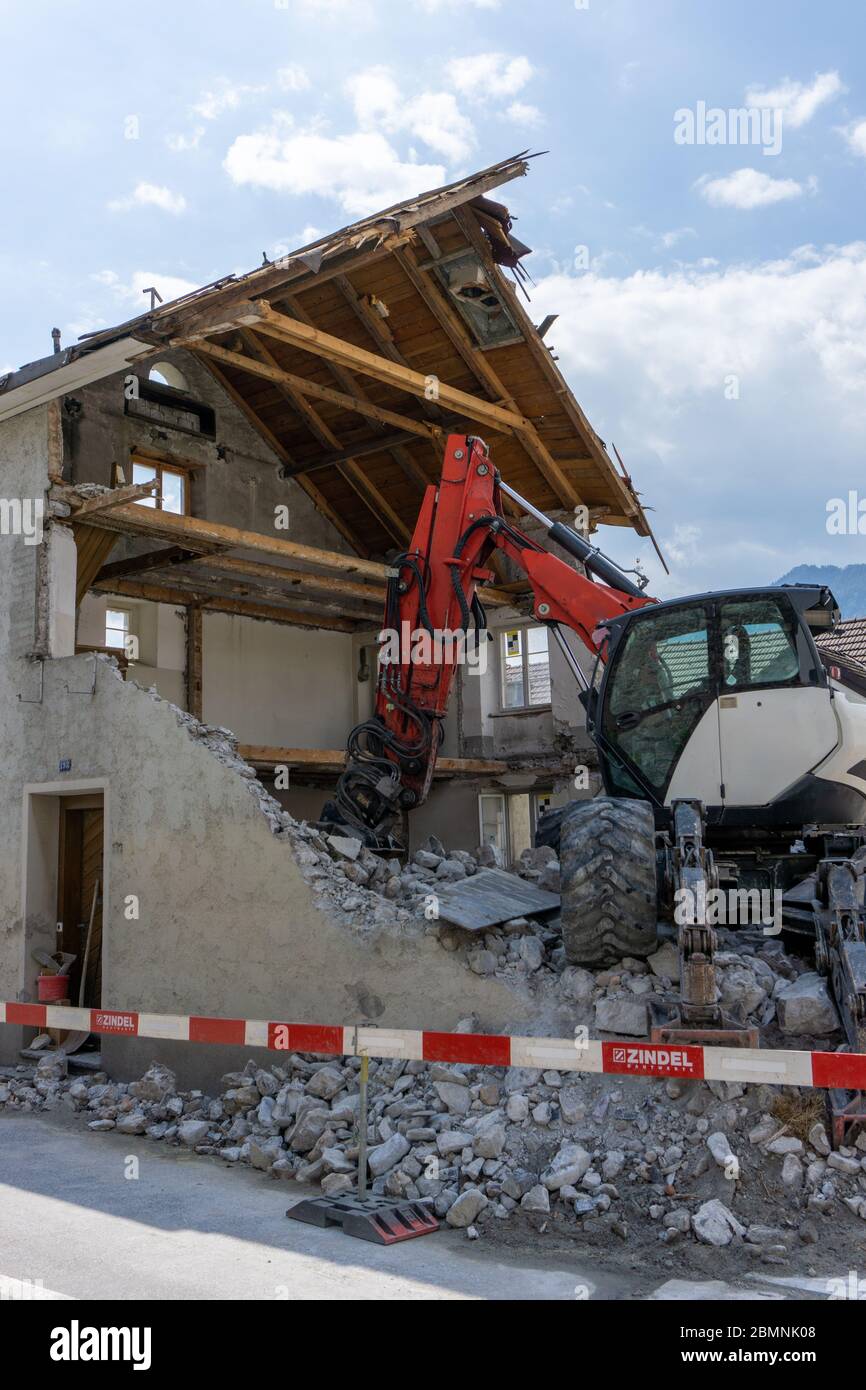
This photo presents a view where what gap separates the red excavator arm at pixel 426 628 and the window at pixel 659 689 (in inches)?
78.9

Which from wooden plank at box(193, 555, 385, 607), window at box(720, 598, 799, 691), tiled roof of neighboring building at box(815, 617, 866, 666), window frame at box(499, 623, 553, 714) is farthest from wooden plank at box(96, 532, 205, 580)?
tiled roof of neighboring building at box(815, 617, 866, 666)

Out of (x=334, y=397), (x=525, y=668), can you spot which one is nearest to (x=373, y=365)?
(x=334, y=397)

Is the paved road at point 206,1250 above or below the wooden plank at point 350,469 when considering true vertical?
below

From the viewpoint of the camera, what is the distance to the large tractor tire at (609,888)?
7.60m

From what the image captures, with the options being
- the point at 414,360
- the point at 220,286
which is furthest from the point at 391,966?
the point at 414,360

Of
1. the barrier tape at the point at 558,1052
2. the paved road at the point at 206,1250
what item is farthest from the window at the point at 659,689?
the paved road at the point at 206,1250

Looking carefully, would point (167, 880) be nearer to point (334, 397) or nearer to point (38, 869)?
point (38, 869)

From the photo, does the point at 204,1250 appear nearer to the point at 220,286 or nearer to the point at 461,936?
the point at 461,936

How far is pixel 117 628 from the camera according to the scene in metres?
16.7

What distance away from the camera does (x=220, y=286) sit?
12.0 meters

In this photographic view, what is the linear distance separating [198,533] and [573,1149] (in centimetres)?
886

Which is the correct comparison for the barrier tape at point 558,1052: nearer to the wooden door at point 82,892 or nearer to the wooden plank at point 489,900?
the wooden plank at point 489,900

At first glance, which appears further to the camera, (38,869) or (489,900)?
(38,869)
